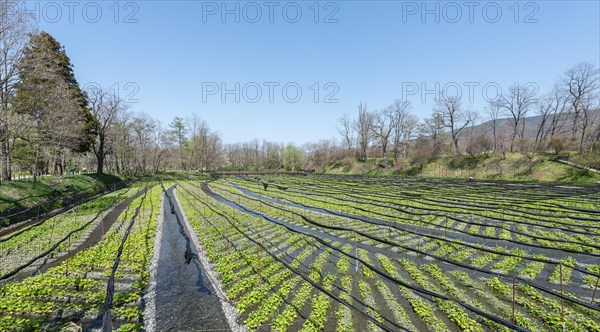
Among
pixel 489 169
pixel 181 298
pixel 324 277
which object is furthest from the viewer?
pixel 489 169

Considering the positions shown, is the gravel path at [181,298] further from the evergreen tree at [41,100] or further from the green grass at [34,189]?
the evergreen tree at [41,100]

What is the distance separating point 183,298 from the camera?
7.95 m

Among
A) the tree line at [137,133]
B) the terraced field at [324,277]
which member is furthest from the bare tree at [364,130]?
the terraced field at [324,277]

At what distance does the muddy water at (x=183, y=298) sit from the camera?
6.67 m

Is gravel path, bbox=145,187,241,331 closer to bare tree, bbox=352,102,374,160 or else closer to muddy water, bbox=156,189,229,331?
muddy water, bbox=156,189,229,331

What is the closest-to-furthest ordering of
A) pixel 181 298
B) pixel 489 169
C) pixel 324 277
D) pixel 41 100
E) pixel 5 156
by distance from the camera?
pixel 181 298
pixel 324 277
pixel 5 156
pixel 41 100
pixel 489 169

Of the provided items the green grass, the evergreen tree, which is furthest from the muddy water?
the evergreen tree

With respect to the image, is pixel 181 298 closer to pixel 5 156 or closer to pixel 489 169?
pixel 5 156

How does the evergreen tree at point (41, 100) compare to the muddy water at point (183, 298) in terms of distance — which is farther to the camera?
the evergreen tree at point (41, 100)

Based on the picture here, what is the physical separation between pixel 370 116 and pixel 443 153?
76.9 ft

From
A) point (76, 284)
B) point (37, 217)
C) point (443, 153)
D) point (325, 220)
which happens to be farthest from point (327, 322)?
point (443, 153)

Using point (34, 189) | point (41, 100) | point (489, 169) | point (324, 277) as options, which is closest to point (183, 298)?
point (324, 277)

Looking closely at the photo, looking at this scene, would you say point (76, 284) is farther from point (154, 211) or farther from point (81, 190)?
point (81, 190)

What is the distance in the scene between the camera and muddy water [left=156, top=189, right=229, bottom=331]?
6.67 metres
